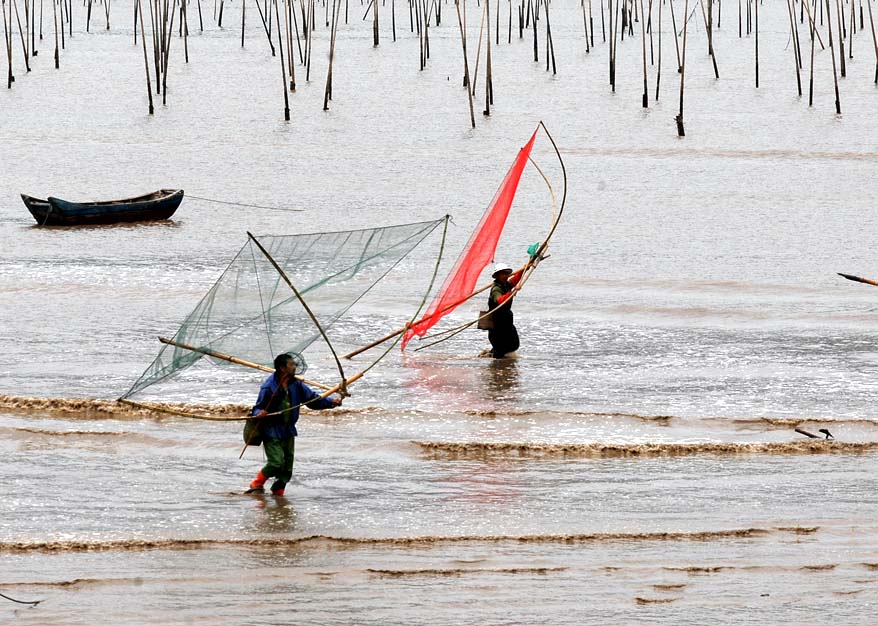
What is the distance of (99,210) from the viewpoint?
870 inches

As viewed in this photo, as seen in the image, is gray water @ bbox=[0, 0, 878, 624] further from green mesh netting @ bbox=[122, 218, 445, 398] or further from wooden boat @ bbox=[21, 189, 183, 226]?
green mesh netting @ bbox=[122, 218, 445, 398]

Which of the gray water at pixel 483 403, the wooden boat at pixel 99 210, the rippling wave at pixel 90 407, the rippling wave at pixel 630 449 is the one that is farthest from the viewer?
the wooden boat at pixel 99 210

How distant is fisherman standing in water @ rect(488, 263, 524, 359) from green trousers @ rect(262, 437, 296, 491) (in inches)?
163

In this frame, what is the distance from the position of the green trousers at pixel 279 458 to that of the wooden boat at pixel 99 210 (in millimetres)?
14189

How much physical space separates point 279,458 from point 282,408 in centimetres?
34

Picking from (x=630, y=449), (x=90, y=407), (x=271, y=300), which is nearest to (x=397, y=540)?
(x=271, y=300)

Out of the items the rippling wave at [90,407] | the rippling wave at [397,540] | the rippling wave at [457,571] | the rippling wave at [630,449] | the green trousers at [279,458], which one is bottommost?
the rippling wave at [90,407]

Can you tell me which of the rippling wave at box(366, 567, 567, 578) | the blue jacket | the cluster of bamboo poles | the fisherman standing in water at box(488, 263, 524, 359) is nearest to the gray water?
the rippling wave at box(366, 567, 567, 578)

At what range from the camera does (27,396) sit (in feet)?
38.2

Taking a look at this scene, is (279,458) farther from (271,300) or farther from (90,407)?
(90,407)

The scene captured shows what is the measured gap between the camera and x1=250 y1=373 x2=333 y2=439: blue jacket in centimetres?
853

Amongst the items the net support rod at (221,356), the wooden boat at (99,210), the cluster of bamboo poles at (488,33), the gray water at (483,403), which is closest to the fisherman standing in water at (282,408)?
the net support rod at (221,356)

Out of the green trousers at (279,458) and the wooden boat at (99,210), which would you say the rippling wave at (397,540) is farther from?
the wooden boat at (99,210)

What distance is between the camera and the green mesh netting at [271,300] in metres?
8.91
